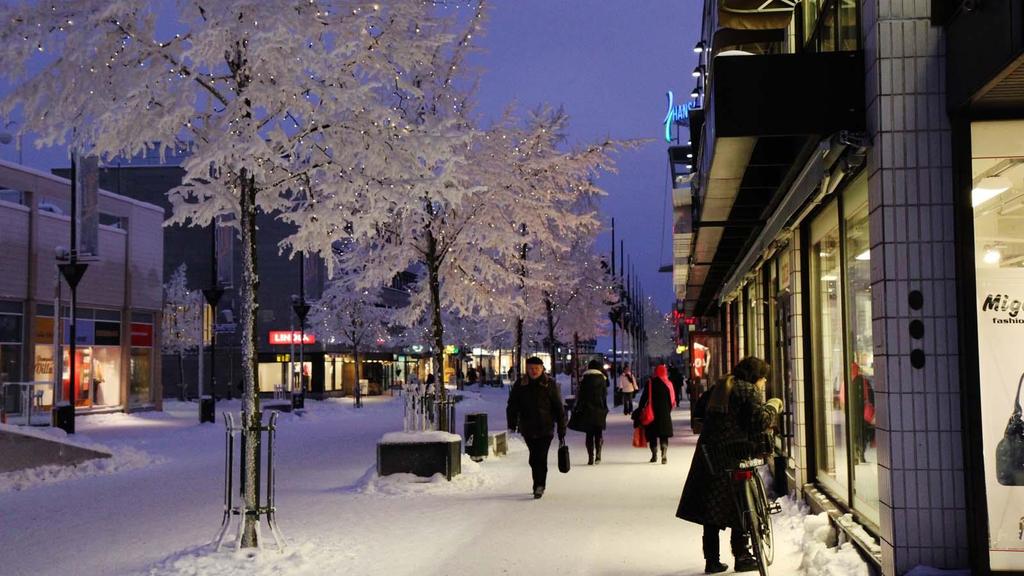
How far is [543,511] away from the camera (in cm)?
1195

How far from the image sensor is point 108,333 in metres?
35.8

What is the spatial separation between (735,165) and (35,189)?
27153 millimetres

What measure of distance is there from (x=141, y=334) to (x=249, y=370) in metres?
30.2

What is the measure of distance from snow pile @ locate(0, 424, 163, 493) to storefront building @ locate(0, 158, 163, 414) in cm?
897

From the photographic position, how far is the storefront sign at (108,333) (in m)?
35.2

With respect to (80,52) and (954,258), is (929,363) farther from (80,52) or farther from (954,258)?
(80,52)

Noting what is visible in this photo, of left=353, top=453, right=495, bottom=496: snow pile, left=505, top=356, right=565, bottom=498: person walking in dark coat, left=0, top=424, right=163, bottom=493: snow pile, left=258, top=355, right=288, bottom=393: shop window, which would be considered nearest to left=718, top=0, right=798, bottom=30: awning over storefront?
left=505, top=356, right=565, bottom=498: person walking in dark coat

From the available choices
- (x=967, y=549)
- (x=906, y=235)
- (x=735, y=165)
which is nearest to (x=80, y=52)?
(x=735, y=165)

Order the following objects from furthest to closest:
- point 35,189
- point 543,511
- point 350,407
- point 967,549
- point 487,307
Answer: point 350,407 → point 35,189 → point 487,307 → point 543,511 → point 967,549

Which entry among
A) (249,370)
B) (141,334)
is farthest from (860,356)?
(141,334)

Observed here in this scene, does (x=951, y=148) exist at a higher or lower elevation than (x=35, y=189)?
lower

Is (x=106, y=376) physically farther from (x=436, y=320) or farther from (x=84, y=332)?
(x=436, y=320)

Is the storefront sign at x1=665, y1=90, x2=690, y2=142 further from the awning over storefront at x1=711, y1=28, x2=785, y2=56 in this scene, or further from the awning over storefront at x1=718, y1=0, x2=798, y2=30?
the awning over storefront at x1=718, y1=0, x2=798, y2=30

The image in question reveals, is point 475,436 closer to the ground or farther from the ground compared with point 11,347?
closer to the ground
